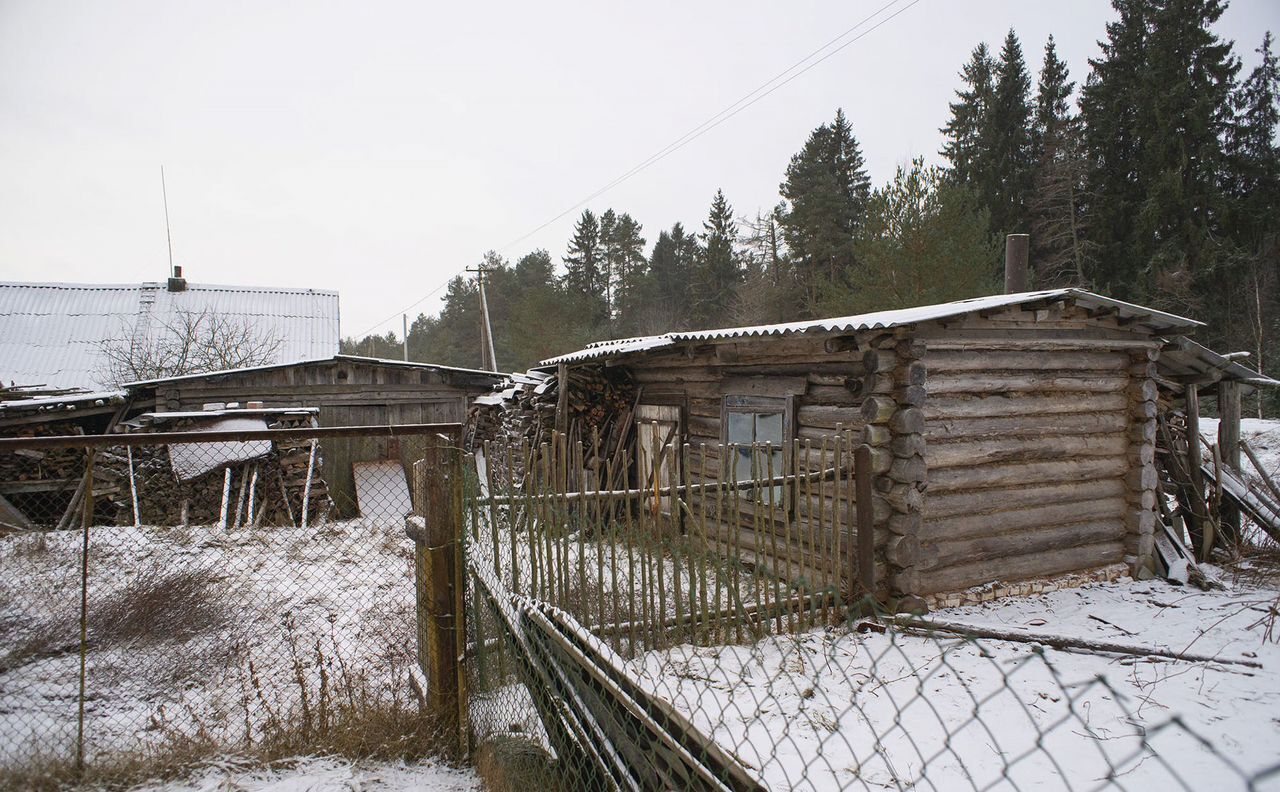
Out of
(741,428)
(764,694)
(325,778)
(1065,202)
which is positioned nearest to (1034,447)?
(741,428)

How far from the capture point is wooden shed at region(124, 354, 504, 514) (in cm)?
1268

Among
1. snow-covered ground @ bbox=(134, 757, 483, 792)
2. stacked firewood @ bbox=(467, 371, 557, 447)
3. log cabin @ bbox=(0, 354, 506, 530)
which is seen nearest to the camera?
snow-covered ground @ bbox=(134, 757, 483, 792)

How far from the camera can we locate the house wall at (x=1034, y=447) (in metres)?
7.07

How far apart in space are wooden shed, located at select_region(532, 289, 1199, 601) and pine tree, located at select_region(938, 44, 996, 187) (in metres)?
26.8

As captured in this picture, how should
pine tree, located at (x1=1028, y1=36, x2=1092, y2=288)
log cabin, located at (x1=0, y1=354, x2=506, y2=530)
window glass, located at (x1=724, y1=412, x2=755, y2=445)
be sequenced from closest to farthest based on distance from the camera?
window glass, located at (x1=724, y1=412, x2=755, y2=445), log cabin, located at (x1=0, y1=354, x2=506, y2=530), pine tree, located at (x1=1028, y1=36, x2=1092, y2=288)

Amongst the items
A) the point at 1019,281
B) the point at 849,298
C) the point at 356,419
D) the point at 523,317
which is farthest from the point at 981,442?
the point at 523,317

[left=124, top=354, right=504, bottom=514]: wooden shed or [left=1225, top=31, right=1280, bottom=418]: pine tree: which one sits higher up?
[left=1225, top=31, right=1280, bottom=418]: pine tree

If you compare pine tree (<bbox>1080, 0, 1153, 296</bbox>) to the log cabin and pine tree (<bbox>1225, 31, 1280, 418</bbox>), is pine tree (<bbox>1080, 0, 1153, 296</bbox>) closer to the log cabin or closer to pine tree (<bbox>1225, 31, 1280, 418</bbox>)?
pine tree (<bbox>1225, 31, 1280, 418</bbox>)

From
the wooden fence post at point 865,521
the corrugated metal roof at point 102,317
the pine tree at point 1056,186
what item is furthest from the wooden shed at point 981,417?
the pine tree at point 1056,186

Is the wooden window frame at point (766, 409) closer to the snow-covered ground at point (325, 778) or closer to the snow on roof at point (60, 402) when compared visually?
the snow-covered ground at point (325, 778)

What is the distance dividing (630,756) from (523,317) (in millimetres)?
31881

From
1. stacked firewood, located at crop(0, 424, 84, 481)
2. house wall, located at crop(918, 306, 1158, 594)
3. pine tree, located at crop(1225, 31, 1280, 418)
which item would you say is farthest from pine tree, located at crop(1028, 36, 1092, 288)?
stacked firewood, located at crop(0, 424, 84, 481)

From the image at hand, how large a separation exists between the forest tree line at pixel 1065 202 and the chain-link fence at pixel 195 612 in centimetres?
1788

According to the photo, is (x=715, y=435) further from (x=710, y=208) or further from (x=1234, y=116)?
(x=710, y=208)
